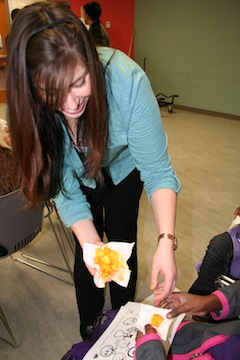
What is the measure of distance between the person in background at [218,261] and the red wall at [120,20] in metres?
5.46

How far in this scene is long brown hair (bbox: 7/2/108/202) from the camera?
0.58 metres

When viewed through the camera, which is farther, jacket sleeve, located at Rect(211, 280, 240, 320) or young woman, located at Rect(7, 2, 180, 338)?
jacket sleeve, located at Rect(211, 280, 240, 320)

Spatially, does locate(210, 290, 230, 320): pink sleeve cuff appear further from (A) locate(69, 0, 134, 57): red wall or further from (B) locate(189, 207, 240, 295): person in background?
(A) locate(69, 0, 134, 57): red wall

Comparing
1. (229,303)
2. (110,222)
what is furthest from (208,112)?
(229,303)

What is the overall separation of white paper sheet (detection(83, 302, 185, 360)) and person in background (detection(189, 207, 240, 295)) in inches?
10.6

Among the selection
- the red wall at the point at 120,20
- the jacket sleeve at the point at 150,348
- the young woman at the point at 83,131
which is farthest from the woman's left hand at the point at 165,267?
the red wall at the point at 120,20

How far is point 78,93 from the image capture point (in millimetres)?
638

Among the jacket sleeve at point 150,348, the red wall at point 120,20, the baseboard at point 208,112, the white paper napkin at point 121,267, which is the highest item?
the red wall at point 120,20

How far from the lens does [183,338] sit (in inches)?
34.9

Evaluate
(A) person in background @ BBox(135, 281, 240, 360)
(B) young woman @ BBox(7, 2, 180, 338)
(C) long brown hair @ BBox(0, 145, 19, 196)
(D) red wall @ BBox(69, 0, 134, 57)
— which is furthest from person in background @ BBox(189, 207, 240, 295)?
(D) red wall @ BBox(69, 0, 134, 57)

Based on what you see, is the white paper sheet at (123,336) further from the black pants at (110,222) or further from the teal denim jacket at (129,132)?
the teal denim jacket at (129,132)

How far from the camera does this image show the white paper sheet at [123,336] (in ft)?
2.95

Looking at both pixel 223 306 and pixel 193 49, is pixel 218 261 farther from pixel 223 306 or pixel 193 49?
pixel 193 49

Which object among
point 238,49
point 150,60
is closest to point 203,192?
point 238,49
